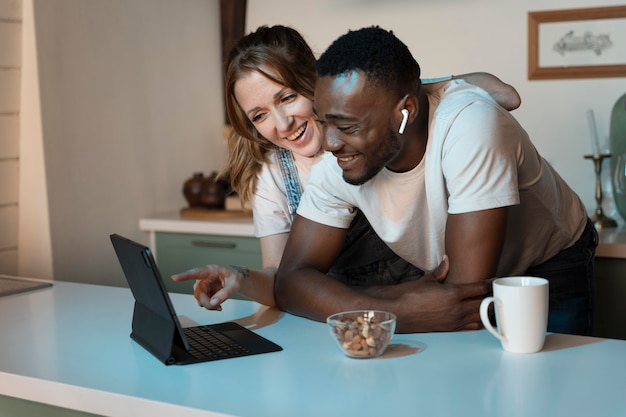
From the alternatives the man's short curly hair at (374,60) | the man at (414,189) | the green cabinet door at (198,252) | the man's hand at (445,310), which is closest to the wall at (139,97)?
A: the green cabinet door at (198,252)

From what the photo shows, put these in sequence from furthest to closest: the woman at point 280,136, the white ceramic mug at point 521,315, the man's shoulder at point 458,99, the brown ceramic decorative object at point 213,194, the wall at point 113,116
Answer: the brown ceramic decorative object at point 213,194, the wall at point 113,116, the woman at point 280,136, the man's shoulder at point 458,99, the white ceramic mug at point 521,315

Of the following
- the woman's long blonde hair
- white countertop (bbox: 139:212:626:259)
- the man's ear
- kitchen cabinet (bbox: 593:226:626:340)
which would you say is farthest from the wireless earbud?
white countertop (bbox: 139:212:626:259)

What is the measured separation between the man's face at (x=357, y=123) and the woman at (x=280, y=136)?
38cm

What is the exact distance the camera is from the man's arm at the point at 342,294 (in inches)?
58.6

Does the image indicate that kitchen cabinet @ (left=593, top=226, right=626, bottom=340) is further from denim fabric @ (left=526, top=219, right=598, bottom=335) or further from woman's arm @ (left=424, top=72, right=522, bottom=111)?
woman's arm @ (left=424, top=72, right=522, bottom=111)

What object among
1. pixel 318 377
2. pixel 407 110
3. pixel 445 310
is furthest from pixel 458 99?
pixel 318 377

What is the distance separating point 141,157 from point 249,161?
120 centimetres

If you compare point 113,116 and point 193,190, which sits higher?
point 113,116

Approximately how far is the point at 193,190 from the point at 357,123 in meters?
1.86

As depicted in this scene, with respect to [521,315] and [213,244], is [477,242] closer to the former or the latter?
→ [521,315]

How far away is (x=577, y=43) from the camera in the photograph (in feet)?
9.50

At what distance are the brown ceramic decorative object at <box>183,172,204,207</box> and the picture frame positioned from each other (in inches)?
53.2

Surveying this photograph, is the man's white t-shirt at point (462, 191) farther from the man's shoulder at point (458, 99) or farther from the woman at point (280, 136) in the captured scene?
the woman at point (280, 136)

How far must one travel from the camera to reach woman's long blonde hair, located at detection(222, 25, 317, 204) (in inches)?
78.0
